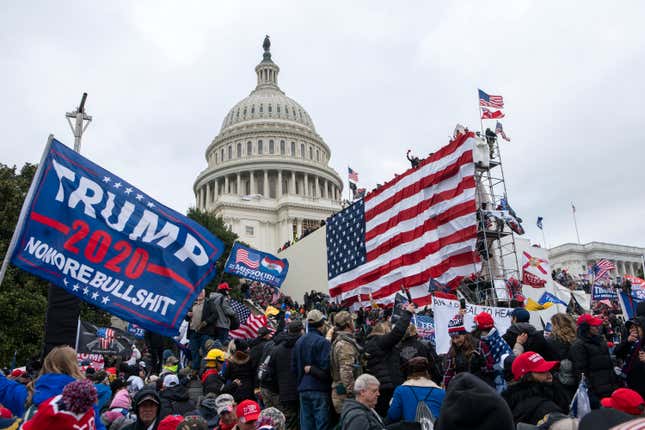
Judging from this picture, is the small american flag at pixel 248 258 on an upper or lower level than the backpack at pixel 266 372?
upper

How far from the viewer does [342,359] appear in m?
5.73

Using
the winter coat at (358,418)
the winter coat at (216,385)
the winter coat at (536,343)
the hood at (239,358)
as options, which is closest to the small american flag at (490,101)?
the winter coat at (536,343)

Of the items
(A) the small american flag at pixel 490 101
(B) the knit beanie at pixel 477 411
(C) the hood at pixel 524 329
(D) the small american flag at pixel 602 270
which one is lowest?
(B) the knit beanie at pixel 477 411

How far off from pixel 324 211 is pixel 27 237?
6083 centimetres

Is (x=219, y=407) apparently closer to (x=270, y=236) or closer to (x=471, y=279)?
(x=471, y=279)

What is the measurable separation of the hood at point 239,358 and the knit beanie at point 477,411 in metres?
5.09

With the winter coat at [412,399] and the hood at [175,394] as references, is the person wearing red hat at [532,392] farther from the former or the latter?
the hood at [175,394]

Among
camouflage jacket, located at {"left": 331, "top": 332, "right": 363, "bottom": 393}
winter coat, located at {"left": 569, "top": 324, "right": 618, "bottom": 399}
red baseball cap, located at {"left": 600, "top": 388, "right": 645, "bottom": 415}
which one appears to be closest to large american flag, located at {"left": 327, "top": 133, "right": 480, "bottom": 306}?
winter coat, located at {"left": 569, "top": 324, "right": 618, "bottom": 399}

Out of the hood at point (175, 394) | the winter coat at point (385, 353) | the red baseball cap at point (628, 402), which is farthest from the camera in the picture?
the hood at point (175, 394)

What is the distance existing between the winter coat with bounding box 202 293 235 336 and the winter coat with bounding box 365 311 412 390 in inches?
178

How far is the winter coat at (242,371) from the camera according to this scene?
707 centimetres

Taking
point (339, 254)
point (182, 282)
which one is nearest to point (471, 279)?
point (339, 254)

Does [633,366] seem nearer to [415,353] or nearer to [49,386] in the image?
[415,353]

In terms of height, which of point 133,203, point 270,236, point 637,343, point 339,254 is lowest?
point 637,343
